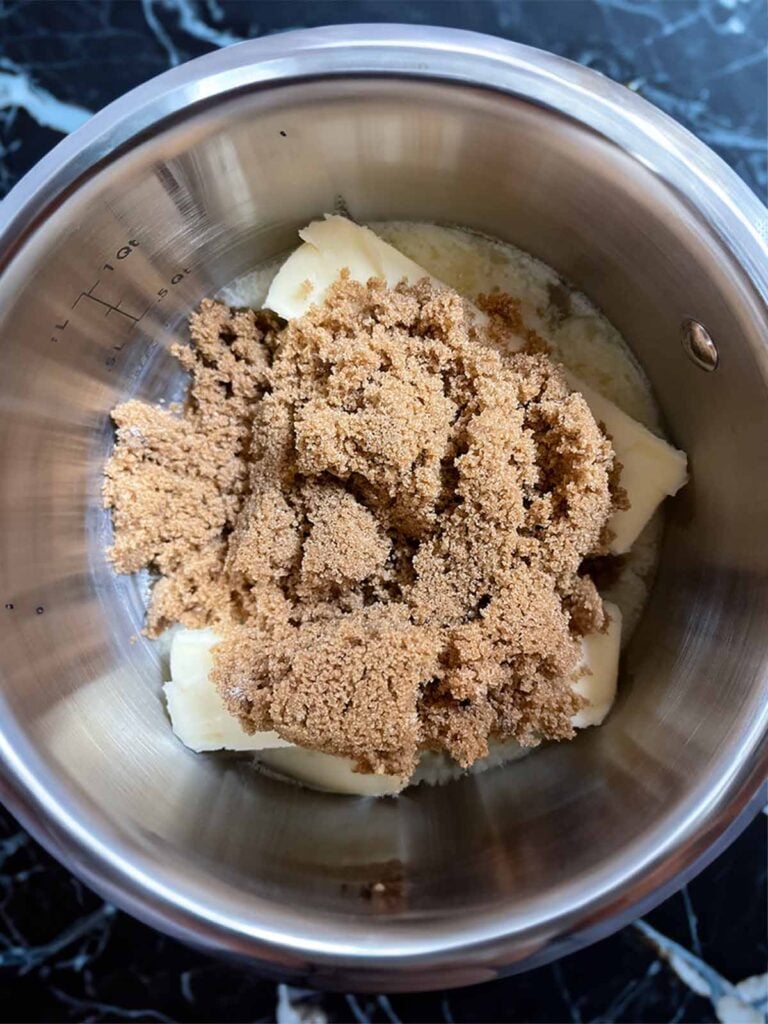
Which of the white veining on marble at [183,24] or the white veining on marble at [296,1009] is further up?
the white veining on marble at [183,24]

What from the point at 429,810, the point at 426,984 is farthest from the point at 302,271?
the point at 426,984

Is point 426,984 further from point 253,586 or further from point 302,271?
point 302,271

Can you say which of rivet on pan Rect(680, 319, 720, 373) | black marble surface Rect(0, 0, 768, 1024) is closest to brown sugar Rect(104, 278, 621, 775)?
rivet on pan Rect(680, 319, 720, 373)

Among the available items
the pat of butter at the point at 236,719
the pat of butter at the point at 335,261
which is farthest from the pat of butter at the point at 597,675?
the pat of butter at the point at 335,261

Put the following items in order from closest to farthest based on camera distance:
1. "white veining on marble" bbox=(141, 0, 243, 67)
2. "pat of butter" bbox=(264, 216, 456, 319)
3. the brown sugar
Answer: the brown sugar → "pat of butter" bbox=(264, 216, 456, 319) → "white veining on marble" bbox=(141, 0, 243, 67)

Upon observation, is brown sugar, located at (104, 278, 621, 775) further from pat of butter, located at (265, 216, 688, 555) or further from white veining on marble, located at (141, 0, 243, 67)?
white veining on marble, located at (141, 0, 243, 67)

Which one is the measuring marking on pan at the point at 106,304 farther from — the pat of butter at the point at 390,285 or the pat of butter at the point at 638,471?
the pat of butter at the point at 638,471
